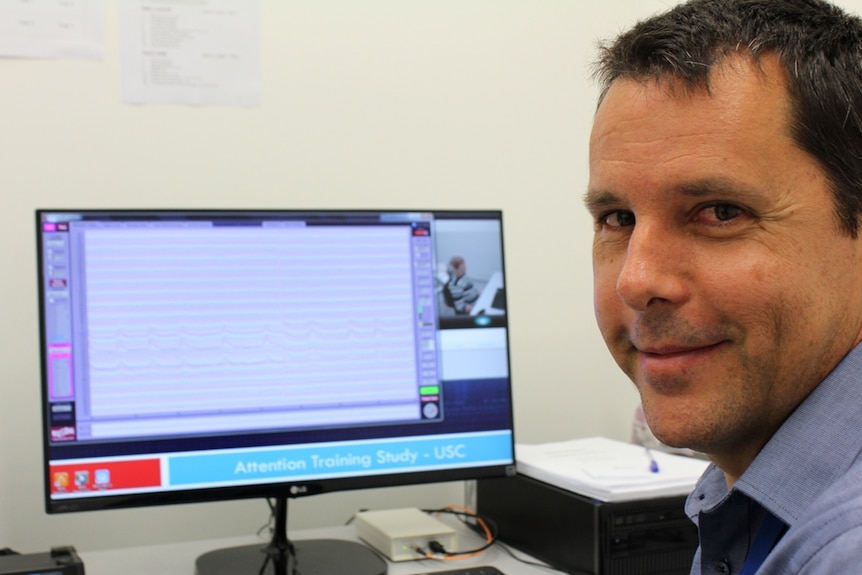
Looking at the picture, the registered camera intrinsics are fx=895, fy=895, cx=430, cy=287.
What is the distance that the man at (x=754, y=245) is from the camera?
75 centimetres

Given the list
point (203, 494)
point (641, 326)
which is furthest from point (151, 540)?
point (641, 326)

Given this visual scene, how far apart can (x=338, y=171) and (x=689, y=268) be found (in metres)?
0.99

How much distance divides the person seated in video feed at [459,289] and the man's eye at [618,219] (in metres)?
0.47

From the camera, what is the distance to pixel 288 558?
1.34 metres

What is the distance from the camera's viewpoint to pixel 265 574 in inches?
50.2

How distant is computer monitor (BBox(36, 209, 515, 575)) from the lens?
4.14ft

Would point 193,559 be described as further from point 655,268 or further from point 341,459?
point 655,268

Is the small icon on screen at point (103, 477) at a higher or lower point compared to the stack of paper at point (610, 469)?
higher

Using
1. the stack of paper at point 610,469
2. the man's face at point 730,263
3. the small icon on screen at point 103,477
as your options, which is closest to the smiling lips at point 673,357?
the man's face at point 730,263

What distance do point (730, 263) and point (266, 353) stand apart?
760 mm

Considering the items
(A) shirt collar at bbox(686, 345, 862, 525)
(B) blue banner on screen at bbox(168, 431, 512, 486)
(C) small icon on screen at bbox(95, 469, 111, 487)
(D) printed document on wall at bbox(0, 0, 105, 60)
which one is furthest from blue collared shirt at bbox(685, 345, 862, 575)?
(D) printed document on wall at bbox(0, 0, 105, 60)

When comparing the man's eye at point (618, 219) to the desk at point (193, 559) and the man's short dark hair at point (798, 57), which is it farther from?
the desk at point (193, 559)

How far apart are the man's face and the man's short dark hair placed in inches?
0.5

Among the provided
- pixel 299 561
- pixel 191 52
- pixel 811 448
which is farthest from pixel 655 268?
pixel 191 52
